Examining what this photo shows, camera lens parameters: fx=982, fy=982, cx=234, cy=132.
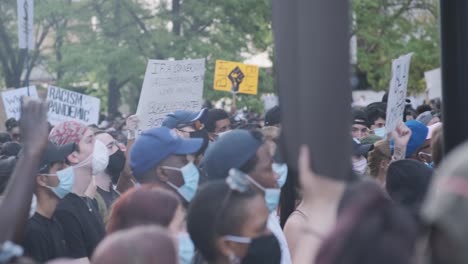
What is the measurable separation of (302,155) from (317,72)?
0.28 metres

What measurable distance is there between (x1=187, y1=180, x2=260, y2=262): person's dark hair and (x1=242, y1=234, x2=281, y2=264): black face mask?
64cm

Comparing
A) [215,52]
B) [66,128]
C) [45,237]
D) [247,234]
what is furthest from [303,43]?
[215,52]

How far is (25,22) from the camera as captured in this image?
12.6 meters

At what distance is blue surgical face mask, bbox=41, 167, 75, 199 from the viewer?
592cm

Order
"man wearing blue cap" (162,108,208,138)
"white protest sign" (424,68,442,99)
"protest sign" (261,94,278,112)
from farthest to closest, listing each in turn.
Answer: "protest sign" (261,94,278,112) < "white protest sign" (424,68,442,99) < "man wearing blue cap" (162,108,208,138)

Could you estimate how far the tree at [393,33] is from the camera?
86.5ft

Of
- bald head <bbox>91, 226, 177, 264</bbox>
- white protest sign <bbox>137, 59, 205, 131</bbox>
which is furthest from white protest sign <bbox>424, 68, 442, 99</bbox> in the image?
bald head <bbox>91, 226, 177, 264</bbox>

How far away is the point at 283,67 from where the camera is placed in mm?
3436

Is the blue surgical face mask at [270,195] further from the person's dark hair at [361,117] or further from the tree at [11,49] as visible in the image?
the tree at [11,49]

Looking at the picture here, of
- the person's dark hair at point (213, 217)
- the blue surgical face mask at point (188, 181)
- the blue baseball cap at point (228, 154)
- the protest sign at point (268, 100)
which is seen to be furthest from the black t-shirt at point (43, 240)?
the protest sign at point (268, 100)

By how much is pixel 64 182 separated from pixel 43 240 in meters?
0.52

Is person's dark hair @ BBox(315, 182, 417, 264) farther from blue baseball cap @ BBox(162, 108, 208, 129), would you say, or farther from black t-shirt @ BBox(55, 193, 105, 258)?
blue baseball cap @ BBox(162, 108, 208, 129)

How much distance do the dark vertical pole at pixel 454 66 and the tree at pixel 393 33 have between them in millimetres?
21175

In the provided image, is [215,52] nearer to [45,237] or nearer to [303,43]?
[45,237]
